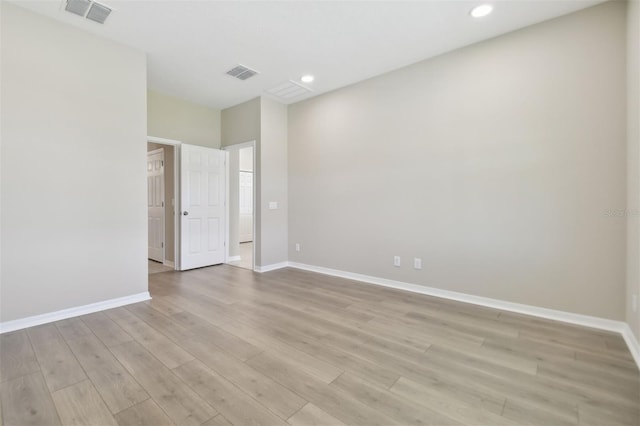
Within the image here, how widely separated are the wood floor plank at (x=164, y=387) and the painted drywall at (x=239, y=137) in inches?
104

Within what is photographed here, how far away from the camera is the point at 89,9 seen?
8.45 feet

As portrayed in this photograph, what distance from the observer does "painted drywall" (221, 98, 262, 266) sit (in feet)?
15.4

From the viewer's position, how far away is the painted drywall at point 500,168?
2.51m

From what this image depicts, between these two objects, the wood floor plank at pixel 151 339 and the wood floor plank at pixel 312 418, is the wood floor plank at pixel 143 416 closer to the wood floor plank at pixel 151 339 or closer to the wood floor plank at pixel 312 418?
the wood floor plank at pixel 151 339

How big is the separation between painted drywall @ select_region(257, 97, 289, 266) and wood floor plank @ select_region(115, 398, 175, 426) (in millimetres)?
3149

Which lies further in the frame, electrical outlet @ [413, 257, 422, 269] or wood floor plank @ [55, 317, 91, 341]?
electrical outlet @ [413, 257, 422, 269]

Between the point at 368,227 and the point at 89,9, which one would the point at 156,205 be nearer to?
the point at 89,9

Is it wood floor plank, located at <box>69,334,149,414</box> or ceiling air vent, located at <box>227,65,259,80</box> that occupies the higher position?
ceiling air vent, located at <box>227,65,259,80</box>

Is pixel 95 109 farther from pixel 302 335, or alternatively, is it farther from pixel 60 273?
pixel 302 335

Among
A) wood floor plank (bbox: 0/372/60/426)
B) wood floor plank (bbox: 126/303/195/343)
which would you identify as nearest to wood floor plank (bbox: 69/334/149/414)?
wood floor plank (bbox: 0/372/60/426)

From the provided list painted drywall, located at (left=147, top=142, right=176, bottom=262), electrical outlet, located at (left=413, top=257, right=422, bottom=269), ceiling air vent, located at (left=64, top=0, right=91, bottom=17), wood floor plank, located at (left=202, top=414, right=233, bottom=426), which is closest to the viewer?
wood floor plank, located at (left=202, top=414, right=233, bottom=426)

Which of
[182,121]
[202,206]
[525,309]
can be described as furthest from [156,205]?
[525,309]

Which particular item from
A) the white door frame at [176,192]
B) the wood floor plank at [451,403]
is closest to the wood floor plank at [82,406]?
the wood floor plank at [451,403]

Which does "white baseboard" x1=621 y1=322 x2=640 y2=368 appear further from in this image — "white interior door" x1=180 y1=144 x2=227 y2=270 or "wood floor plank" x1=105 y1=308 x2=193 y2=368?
"white interior door" x1=180 y1=144 x2=227 y2=270
